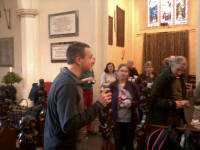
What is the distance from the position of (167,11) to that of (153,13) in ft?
1.97

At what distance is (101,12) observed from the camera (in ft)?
20.6

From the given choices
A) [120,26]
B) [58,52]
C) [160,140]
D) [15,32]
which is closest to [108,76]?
[58,52]

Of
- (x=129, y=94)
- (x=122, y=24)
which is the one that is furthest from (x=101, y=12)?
(x=129, y=94)

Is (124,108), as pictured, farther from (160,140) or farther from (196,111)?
(160,140)

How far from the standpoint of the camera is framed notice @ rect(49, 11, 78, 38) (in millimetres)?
6375

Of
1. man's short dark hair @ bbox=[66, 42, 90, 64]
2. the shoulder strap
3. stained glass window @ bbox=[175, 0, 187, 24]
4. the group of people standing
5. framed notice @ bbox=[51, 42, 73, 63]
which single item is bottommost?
the shoulder strap

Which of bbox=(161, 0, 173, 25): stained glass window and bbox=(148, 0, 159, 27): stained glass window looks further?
bbox=(148, 0, 159, 27): stained glass window

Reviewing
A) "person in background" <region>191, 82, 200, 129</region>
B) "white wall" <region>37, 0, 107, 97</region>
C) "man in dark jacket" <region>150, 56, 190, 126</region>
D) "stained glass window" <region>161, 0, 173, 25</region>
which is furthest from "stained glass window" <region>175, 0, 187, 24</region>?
"man in dark jacket" <region>150, 56, 190, 126</region>

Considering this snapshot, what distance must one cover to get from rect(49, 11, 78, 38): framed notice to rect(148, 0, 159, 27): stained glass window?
14.8ft

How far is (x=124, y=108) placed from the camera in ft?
10.3

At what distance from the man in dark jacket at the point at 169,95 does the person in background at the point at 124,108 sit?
1.02 feet

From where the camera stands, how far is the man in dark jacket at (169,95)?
275cm

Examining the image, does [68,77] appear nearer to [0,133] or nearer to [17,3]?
[0,133]

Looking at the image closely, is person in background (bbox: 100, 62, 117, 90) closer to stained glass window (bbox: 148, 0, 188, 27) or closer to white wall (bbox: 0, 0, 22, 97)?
white wall (bbox: 0, 0, 22, 97)
